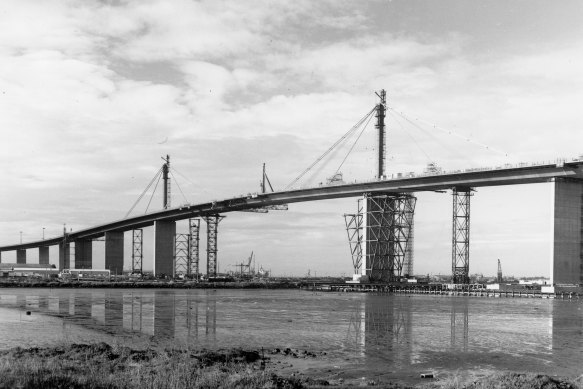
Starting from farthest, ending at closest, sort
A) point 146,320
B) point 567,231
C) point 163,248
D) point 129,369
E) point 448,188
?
point 163,248 → point 448,188 → point 567,231 → point 146,320 → point 129,369

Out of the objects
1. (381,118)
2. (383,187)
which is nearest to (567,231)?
(383,187)

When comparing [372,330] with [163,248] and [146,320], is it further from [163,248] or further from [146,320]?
[163,248]

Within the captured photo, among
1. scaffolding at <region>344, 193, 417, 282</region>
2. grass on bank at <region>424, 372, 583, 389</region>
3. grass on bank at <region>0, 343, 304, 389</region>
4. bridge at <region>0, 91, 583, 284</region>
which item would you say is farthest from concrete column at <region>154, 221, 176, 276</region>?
grass on bank at <region>424, 372, 583, 389</region>

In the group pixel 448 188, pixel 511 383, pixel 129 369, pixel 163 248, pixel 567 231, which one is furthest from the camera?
pixel 163 248

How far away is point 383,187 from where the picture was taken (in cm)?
12644

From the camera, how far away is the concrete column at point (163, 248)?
563 ft

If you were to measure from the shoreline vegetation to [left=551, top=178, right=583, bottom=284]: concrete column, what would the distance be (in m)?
74.8

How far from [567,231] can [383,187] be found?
3974 cm

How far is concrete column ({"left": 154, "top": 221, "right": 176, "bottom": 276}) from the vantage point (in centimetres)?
17162

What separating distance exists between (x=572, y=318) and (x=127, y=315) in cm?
4403

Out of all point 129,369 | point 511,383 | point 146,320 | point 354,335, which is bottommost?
point 146,320

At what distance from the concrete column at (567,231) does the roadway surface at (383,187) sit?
236 cm

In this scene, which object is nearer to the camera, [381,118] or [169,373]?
[169,373]

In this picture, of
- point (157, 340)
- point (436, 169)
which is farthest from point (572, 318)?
point (436, 169)
